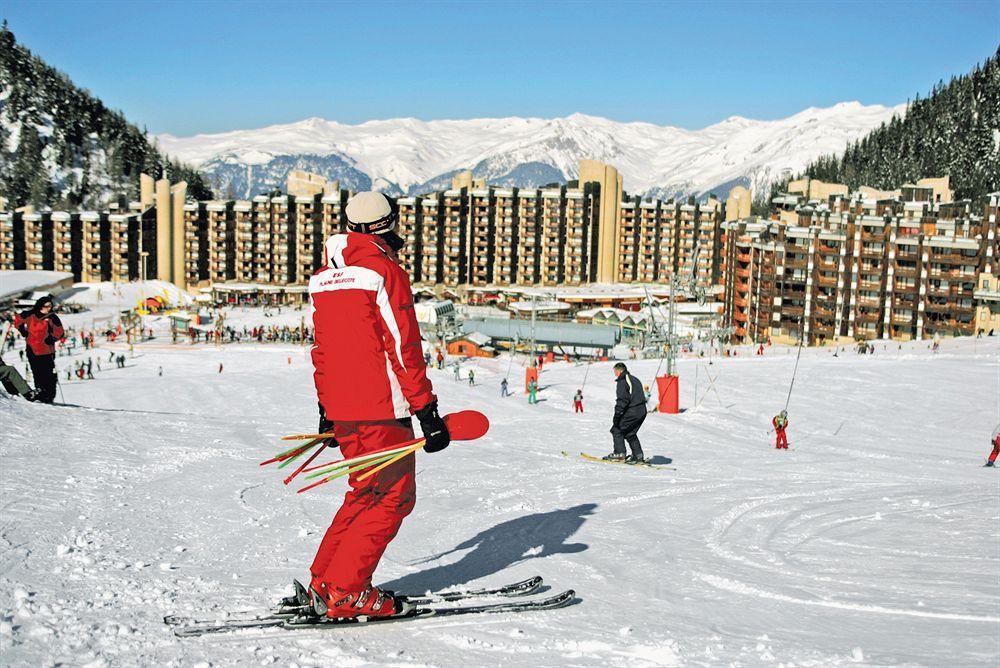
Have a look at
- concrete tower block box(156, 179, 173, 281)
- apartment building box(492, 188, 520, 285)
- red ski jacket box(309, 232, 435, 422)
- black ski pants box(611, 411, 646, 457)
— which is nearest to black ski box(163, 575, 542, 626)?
red ski jacket box(309, 232, 435, 422)

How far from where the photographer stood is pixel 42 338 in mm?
11609

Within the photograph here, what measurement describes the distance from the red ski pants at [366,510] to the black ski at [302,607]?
0.25 m

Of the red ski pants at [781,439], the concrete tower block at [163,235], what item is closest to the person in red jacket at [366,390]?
the red ski pants at [781,439]

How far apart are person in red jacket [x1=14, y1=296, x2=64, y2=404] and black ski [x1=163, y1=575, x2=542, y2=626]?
8.10 meters

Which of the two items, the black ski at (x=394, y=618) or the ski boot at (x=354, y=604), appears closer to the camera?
the black ski at (x=394, y=618)

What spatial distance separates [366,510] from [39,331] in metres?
8.42

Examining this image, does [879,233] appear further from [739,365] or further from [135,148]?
[135,148]

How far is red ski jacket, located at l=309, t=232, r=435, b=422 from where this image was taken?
15.6 feet

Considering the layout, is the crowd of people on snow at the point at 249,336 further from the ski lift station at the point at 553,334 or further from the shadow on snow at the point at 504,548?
the shadow on snow at the point at 504,548

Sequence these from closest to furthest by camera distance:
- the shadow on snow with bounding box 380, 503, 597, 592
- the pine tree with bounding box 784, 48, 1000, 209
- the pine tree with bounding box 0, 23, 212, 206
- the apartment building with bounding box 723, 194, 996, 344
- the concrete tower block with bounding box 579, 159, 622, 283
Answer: the shadow on snow with bounding box 380, 503, 597, 592 < the apartment building with bounding box 723, 194, 996, 344 < the concrete tower block with bounding box 579, 159, 622, 283 < the pine tree with bounding box 784, 48, 1000, 209 < the pine tree with bounding box 0, 23, 212, 206

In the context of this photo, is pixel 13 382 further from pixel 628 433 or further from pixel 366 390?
pixel 366 390

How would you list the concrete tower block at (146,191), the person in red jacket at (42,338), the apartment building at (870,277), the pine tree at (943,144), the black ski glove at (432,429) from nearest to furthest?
1. the black ski glove at (432,429)
2. the person in red jacket at (42,338)
3. the apartment building at (870,277)
4. the concrete tower block at (146,191)
5. the pine tree at (943,144)

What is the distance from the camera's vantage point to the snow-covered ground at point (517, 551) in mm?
4461

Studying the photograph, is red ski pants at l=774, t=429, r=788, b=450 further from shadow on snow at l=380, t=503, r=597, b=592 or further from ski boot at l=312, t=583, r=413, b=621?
ski boot at l=312, t=583, r=413, b=621
